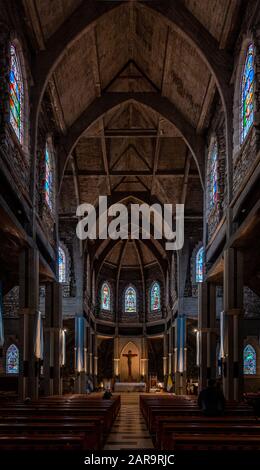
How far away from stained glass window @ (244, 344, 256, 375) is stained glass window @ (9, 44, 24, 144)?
2535 centimetres

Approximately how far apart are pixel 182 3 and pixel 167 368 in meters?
31.0

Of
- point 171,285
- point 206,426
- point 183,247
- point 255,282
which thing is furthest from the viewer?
point 171,285

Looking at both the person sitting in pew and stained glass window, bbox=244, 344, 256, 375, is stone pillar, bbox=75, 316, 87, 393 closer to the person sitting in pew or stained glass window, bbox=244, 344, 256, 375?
stained glass window, bbox=244, 344, 256, 375

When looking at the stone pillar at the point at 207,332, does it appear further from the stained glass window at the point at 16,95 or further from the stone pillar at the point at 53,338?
the stained glass window at the point at 16,95

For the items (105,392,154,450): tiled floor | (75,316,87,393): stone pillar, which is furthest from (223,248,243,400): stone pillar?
(75,316,87,393): stone pillar

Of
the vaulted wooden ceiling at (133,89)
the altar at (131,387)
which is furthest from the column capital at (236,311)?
the altar at (131,387)

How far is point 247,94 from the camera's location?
20938 millimetres

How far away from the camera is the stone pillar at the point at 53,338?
29.2 m

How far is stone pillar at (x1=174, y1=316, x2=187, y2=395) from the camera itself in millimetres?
39781

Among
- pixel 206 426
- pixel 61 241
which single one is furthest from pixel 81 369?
pixel 206 426

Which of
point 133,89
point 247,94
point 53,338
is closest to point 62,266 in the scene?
point 53,338

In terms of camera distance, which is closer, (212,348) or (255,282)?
(212,348)

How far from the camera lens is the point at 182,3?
22969mm
